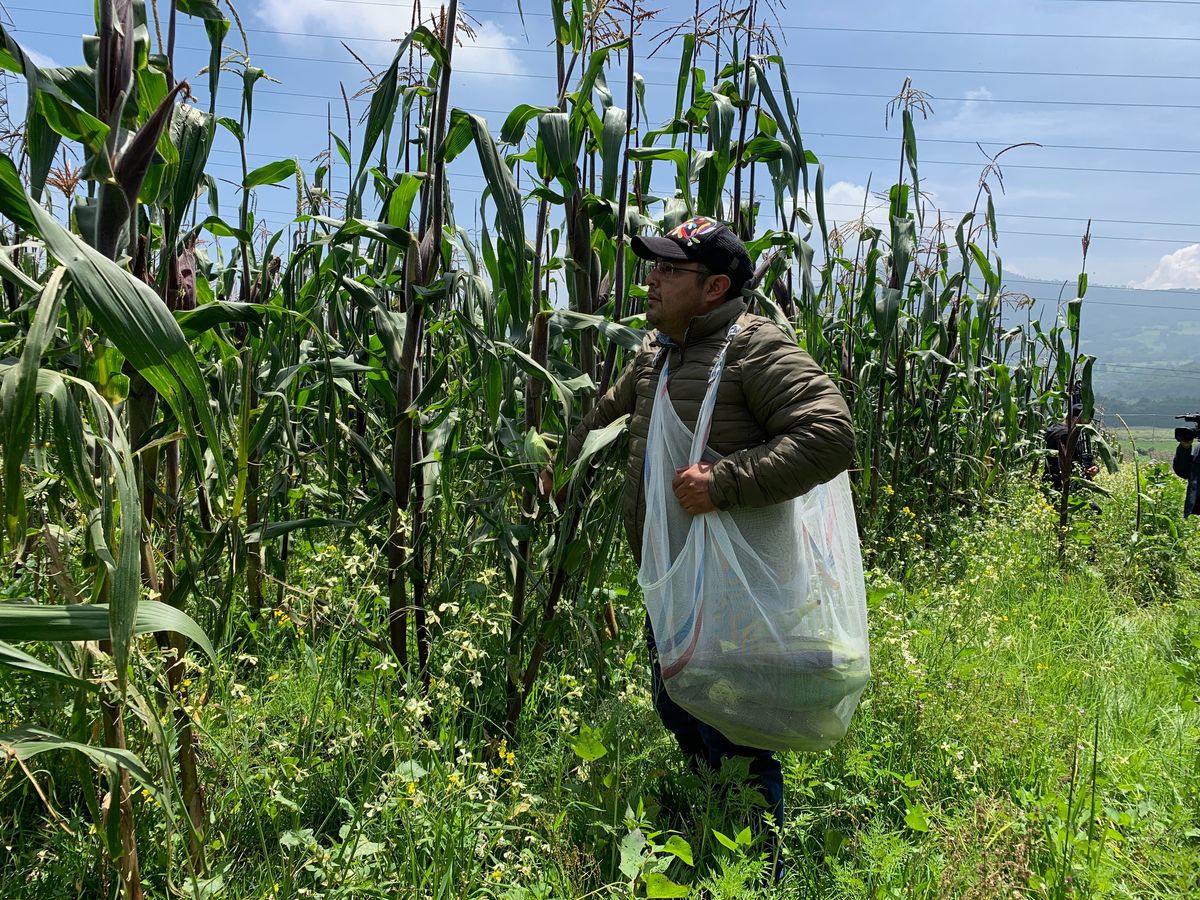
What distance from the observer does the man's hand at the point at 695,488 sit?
2.23 m

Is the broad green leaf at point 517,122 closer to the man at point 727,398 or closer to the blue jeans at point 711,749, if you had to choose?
the man at point 727,398

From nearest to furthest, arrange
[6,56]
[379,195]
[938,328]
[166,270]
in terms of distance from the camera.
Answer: [6,56], [166,270], [379,195], [938,328]

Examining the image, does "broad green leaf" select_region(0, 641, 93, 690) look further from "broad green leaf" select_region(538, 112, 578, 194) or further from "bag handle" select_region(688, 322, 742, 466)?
"broad green leaf" select_region(538, 112, 578, 194)

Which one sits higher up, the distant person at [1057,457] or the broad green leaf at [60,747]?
the broad green leaf at [60,747]

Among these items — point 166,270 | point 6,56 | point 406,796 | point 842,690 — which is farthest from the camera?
point 842,690

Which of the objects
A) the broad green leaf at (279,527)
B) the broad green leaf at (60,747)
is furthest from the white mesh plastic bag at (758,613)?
the broad green leaf at (60,747)

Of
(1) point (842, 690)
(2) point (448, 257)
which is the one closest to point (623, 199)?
(2) point (448, 257)

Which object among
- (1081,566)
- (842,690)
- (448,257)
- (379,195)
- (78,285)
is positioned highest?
(379,195)

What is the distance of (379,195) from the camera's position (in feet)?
9.83

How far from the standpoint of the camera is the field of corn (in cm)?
145

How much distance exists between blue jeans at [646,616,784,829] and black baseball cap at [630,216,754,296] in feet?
3.54

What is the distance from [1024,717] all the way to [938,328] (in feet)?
10.0

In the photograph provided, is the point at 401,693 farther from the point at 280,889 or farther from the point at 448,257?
the point at 448,257

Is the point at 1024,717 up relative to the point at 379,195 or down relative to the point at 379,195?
down
